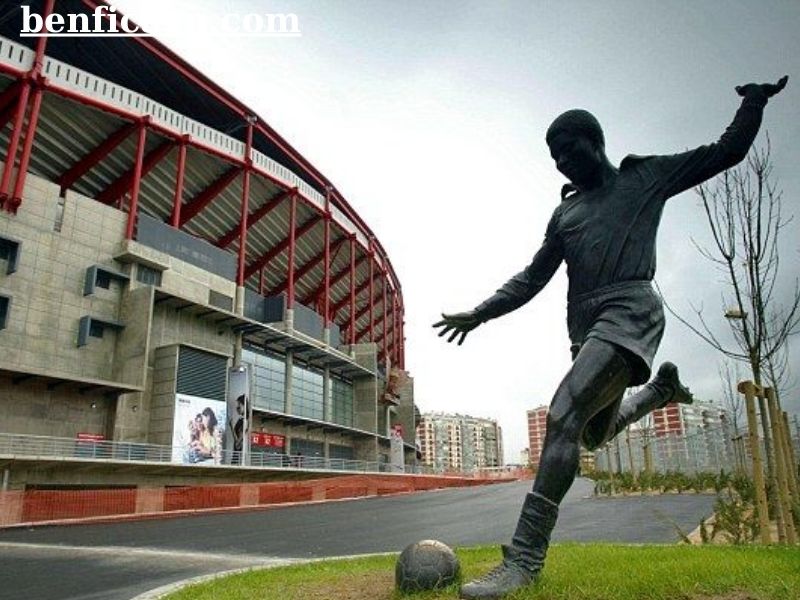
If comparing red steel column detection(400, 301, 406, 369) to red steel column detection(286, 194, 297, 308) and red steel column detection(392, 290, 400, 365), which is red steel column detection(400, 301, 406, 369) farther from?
red steel column detection(286, 194, 297, 308)

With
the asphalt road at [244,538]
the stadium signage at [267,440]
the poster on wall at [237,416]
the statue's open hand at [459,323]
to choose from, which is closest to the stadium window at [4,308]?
the asphalt road at [244,538]

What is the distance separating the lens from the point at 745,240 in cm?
741

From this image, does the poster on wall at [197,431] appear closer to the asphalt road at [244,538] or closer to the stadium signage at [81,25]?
the asphalt road at [244,538]

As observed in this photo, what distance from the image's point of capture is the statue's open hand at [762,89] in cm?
328

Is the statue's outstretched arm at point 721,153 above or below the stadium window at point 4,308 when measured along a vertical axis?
below

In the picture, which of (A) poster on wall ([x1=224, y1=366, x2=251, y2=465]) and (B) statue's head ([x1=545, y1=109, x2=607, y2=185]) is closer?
(B) statue's head ([x1=545, y1=109, x2=607, y2=185])

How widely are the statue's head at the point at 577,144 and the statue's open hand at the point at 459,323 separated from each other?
1.14 m

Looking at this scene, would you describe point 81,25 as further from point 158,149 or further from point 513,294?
point 513,294

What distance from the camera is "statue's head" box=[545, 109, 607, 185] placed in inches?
148

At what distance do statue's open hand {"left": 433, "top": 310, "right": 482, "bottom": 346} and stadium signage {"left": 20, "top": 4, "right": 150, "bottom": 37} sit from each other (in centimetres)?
3044

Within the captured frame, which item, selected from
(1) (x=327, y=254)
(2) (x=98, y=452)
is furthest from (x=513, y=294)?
(1) (x=327, y=254)

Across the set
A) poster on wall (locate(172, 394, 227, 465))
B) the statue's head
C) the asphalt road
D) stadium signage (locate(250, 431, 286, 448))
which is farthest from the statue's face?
stadium signage (locate(250, 431, 286, 448))

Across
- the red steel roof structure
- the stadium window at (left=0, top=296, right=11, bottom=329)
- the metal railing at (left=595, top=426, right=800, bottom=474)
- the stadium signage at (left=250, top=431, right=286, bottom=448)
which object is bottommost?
the metal railing at (left=595, top=426, right=800, bottom=474)

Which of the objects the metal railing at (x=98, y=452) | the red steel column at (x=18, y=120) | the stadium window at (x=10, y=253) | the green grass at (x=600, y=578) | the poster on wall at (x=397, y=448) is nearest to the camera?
the green grass at (x=600, y=578)
